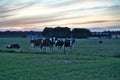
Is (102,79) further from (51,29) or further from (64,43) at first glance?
(51,29)

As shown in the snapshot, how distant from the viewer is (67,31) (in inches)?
5659

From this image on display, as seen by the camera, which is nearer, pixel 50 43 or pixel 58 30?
→ pixel 50 43

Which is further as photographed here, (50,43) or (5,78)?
(50,43)

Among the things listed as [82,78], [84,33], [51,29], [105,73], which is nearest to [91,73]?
[105,73]

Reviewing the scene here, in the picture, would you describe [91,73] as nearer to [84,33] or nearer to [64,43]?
[64,43]

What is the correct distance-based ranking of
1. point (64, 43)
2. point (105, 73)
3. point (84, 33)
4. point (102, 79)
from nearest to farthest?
point (102, 79)
point (105, 73)
point (64, 43)
point (84, 33)

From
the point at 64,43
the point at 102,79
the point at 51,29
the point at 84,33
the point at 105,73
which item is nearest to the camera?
the point at 102,79

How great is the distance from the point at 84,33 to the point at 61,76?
17442 cm

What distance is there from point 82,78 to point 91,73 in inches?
81.1

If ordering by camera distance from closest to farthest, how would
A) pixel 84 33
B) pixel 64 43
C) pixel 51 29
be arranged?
pixel 64 43
pixel 51 29
pixel 84 33

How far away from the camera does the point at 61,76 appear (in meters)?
17.2

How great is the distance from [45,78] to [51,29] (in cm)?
11966

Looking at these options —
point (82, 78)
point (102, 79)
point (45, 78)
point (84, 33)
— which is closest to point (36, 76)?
point (45, 78)

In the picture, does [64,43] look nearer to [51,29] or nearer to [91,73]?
[91,73]
